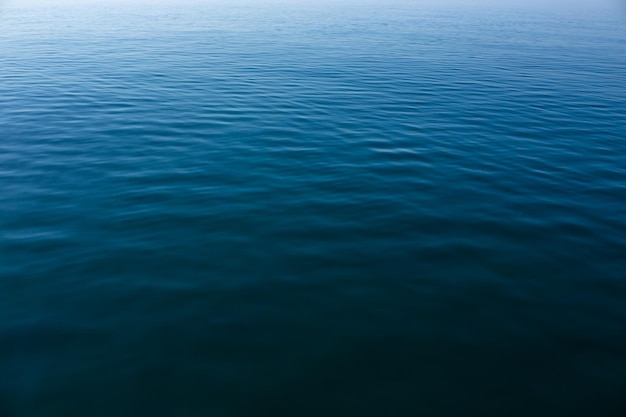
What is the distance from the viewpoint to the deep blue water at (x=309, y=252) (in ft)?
24.8

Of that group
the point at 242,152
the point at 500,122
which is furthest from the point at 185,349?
the point at 500,122

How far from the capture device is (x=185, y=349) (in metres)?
8.20

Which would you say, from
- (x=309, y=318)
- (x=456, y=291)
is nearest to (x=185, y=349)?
(x=309, y=318)

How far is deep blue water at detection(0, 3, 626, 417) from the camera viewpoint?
7551 millimetres

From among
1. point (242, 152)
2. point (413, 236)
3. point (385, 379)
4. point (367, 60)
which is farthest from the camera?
point (367, 60)

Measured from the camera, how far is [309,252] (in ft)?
36.5

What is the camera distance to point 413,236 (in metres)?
11.9

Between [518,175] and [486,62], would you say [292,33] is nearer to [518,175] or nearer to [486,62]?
[486,62]

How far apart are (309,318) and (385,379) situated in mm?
1977

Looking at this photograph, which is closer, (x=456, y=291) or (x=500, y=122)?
(x=456, y=291)

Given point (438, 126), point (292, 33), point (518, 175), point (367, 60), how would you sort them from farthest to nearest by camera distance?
point (292, 33)
point (367, 60)
point (438, 126)
point (518, 175)

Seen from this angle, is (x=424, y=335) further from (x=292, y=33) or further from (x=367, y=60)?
(x=292, y=33)

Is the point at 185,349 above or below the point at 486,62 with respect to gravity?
below

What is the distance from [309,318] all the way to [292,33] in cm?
4494
